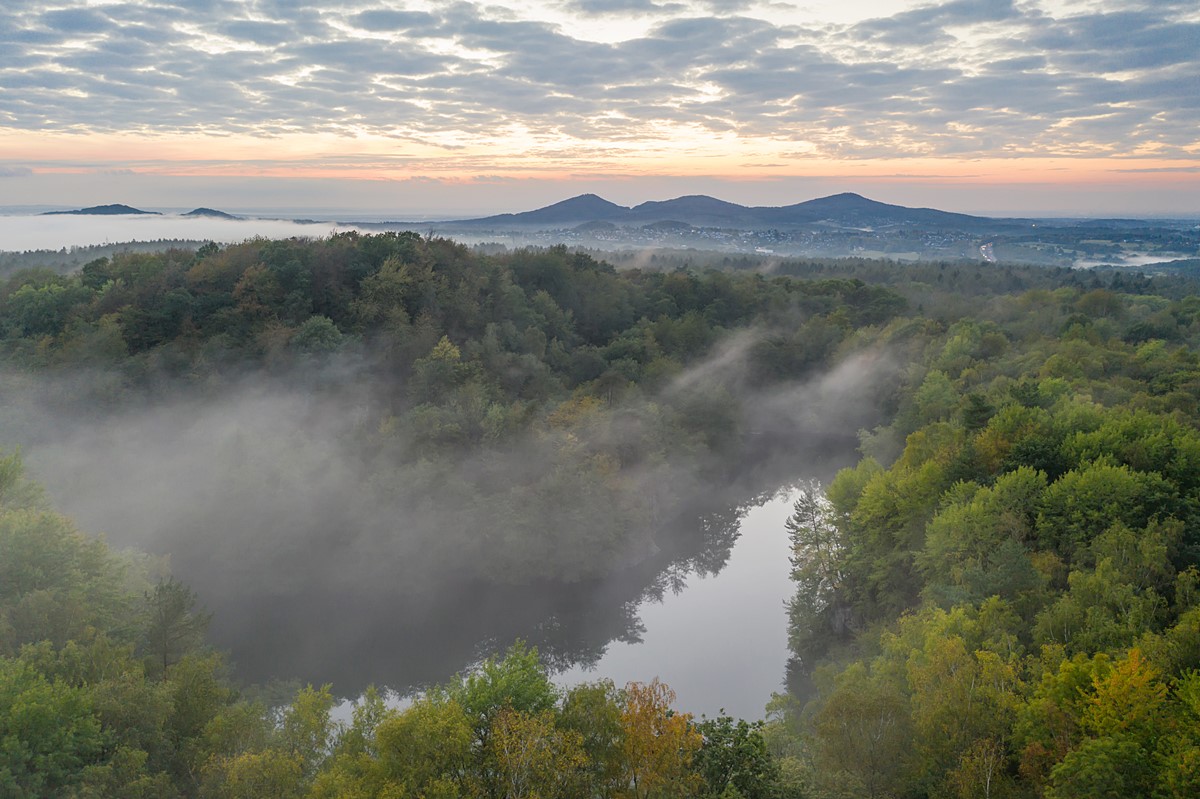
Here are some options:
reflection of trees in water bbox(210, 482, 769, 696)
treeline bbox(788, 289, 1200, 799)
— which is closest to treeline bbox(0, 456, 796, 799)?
treeline bbox(788, 289, 1200, 799)

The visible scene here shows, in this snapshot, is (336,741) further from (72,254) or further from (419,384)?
(72,254)

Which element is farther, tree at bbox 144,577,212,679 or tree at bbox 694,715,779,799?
tree at bbox 144,577,212,679

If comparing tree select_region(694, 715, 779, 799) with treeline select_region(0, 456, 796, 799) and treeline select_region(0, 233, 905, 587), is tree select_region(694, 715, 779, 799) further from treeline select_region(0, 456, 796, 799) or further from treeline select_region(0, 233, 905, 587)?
treeline select_region(0, 233, 905, 587)

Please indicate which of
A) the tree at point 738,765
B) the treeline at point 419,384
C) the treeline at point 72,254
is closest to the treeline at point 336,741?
the tree at point 738,765

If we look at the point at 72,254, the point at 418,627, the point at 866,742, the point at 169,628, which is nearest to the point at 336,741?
the point at 169,628

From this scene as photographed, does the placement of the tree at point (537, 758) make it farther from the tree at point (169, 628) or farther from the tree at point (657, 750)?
the tree at point (169, 628)

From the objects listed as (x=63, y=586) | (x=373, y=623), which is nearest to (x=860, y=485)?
(x=373, y=623)
